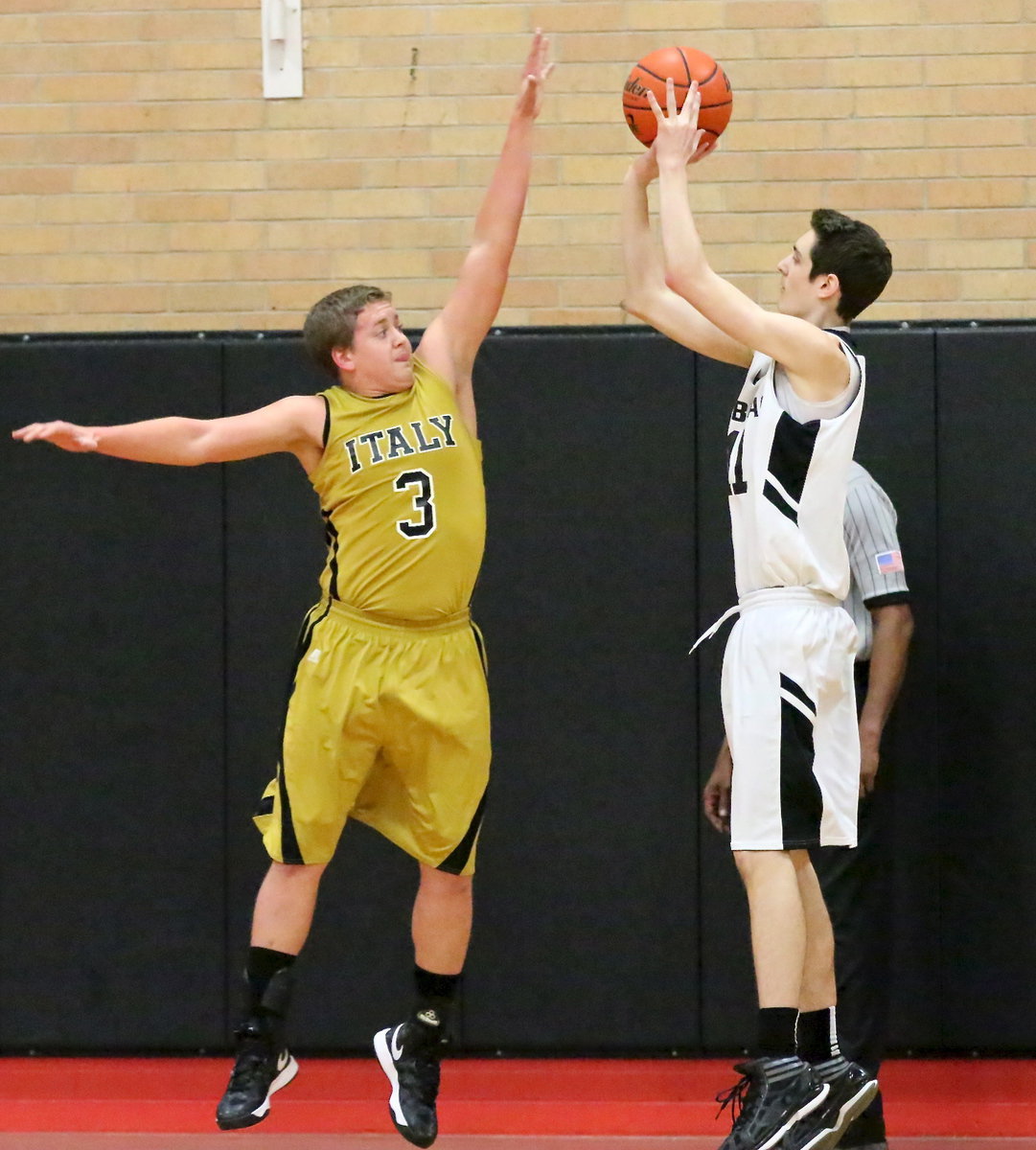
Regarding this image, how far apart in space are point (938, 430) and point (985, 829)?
1.26 m

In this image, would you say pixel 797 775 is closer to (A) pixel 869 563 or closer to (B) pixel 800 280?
(A) pixel 869 563

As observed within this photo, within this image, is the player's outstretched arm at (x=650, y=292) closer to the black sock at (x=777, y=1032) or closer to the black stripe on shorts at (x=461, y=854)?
the black stripe on shorts at (x=461, y=854)

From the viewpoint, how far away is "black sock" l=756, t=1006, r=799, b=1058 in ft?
11.8

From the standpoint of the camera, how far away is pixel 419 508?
3957 millimetres

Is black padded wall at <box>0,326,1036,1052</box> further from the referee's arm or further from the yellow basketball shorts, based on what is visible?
the yellow basketball shorts

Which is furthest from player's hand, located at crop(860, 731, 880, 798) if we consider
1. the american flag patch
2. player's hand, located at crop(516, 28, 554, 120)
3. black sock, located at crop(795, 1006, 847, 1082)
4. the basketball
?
player's hand, located at crop(516, 28, 554, 120)

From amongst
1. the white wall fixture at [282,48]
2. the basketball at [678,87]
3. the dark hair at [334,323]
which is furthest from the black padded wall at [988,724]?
the white wall fixture at [282,48]

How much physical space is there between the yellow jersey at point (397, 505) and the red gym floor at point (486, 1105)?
156 cm

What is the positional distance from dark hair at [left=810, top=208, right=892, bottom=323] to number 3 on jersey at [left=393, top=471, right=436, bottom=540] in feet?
3.54

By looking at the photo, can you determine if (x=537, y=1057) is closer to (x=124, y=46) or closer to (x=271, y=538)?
(x=271, y=538)

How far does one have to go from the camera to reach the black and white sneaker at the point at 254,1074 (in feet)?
12.5

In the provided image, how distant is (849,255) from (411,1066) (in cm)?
228

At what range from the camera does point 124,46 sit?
5.66 meters

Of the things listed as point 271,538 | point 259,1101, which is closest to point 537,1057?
point 259,1101
